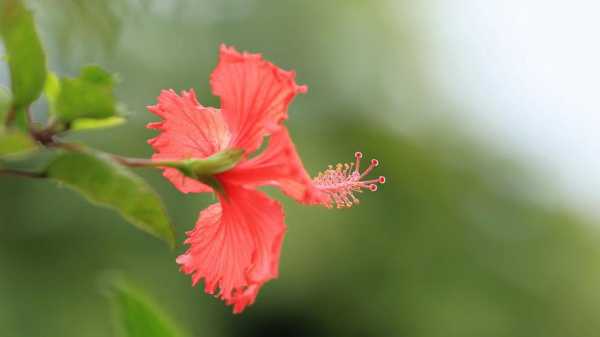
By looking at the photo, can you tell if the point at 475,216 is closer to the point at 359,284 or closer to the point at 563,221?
the point at 563,221

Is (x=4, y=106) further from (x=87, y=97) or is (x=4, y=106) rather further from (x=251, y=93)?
(x=251, y=93)

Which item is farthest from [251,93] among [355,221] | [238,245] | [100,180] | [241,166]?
[355,221]

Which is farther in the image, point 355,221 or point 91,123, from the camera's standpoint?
point 355,221

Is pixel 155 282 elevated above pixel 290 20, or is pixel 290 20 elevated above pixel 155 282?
pixel 290 20

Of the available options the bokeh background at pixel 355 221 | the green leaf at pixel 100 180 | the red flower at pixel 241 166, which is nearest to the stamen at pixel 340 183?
the red flower at pixel 241 166

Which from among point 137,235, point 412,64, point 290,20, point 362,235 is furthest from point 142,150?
point 412,64

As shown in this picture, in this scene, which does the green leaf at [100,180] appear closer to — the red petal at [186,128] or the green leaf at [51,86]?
the green leaf at [51,86]

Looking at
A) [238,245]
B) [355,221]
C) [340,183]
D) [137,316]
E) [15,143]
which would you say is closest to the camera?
[15,143]
